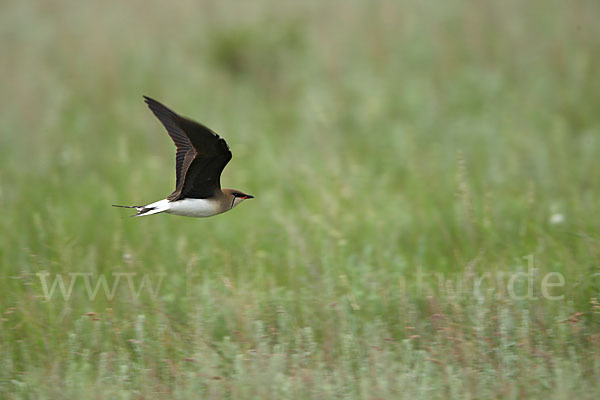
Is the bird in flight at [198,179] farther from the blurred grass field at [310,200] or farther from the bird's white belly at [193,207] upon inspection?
the blurred grass field at [310,200]

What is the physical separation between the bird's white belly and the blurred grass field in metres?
0.35

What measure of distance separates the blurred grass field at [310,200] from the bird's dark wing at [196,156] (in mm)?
429

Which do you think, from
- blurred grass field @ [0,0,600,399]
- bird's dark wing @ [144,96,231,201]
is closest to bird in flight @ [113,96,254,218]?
bird's dark wing @ [144,96,231,201]

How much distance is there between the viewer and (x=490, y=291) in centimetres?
359

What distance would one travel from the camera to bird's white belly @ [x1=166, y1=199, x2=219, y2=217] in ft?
11.6

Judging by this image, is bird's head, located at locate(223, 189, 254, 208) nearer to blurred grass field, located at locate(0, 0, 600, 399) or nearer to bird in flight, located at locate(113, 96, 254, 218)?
bird in flight, located at locate(113, 96, 254, 218)

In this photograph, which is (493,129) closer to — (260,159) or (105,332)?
(260,159)

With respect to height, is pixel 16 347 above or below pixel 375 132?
below

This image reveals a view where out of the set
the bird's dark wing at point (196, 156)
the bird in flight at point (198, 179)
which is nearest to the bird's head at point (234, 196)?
the bird in flight at point (198, 179)

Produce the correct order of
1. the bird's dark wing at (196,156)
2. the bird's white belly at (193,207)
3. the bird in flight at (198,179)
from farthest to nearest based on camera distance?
the bird's white belly at (193,207)
the bird in flight at (198,179)
the bird's dark wing at (196,156)

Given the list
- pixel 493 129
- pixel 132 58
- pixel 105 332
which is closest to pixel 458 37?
pixel 493 129

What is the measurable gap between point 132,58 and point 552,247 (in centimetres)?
532

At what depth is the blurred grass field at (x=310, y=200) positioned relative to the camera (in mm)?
3312

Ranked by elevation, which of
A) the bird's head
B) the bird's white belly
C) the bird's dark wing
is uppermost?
the bird's dark wing
